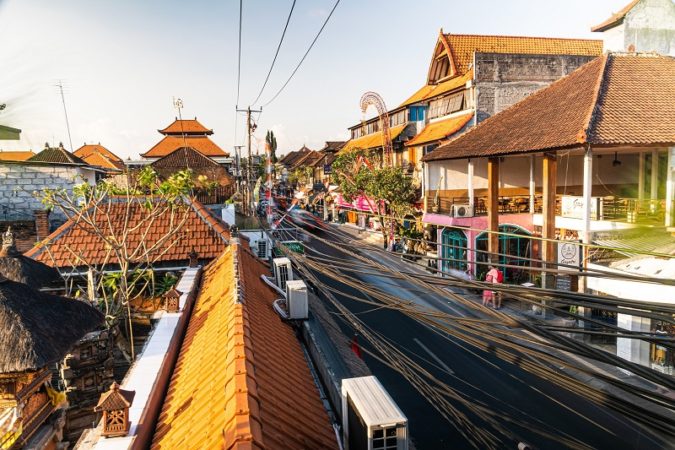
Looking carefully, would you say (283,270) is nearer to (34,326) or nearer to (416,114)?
(34,326)

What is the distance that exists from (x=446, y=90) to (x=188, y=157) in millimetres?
19956

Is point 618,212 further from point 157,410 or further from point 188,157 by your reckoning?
point 188,157

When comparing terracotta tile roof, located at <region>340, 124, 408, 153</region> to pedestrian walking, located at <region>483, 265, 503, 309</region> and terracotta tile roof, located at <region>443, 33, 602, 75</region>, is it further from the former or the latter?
pedestrian walking, located at <region>483, 265, 503, 309</region>

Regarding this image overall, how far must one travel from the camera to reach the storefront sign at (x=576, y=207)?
18.0m

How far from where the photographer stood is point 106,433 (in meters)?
6.36

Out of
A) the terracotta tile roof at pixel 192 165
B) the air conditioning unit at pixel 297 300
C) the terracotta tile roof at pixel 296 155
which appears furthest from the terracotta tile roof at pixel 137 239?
the terracotta tile roof at pixel 296 155

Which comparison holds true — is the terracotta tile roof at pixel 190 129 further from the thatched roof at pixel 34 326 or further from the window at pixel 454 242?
the thatched roof at pixel 34 326

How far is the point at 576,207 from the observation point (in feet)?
61.9

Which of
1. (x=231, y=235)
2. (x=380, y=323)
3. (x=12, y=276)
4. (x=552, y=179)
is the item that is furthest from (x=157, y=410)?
(x=552, y=179)

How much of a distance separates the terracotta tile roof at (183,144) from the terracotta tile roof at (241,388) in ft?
146

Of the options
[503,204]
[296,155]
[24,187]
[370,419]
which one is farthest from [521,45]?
[296,155]

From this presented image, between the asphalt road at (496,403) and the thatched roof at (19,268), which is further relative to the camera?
the thatched roof at (19,268)

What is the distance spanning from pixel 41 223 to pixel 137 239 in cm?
498

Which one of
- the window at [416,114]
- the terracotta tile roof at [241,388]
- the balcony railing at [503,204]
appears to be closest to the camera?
the terracotta tile roof at [241,388]
